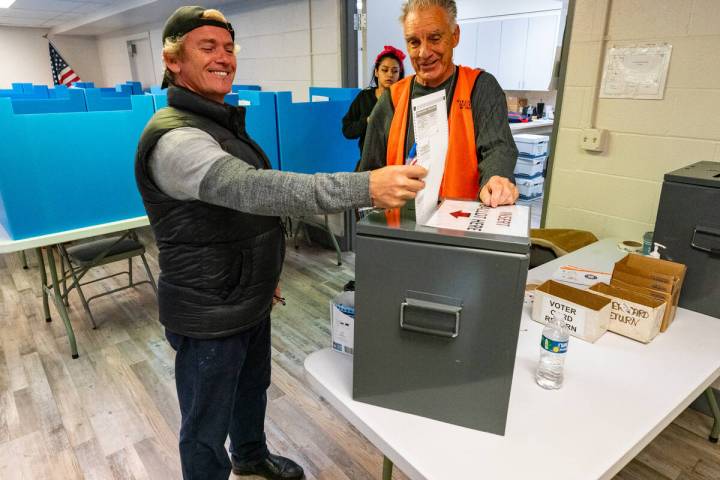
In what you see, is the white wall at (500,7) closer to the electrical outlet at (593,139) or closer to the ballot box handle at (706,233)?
the electrical outlet at (593,139)

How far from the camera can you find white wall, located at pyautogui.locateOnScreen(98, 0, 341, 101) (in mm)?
3787

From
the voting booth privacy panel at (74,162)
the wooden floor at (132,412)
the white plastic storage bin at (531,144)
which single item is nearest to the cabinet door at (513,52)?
the white plastic storage bin at (531,144)

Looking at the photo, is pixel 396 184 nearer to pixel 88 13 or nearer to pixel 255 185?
pixel 255 185

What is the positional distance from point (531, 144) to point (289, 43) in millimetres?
2582

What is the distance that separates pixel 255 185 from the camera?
771mm

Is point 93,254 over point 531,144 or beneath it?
beneath

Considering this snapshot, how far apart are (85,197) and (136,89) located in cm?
422

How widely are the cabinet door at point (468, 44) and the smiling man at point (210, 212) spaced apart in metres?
5.77

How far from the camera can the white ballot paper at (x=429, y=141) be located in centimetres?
66

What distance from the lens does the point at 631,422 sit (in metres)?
0.85

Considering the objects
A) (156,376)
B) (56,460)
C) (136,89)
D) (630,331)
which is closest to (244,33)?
(136,89)

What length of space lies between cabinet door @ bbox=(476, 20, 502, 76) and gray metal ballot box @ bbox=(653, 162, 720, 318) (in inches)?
200

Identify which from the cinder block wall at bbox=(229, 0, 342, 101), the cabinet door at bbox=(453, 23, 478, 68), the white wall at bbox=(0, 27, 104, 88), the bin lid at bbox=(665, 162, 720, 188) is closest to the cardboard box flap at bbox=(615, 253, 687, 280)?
the bin lid at bbox=(665, 162, 720, 188)

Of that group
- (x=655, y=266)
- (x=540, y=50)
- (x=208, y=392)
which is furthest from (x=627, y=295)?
(x=540, y=50)
